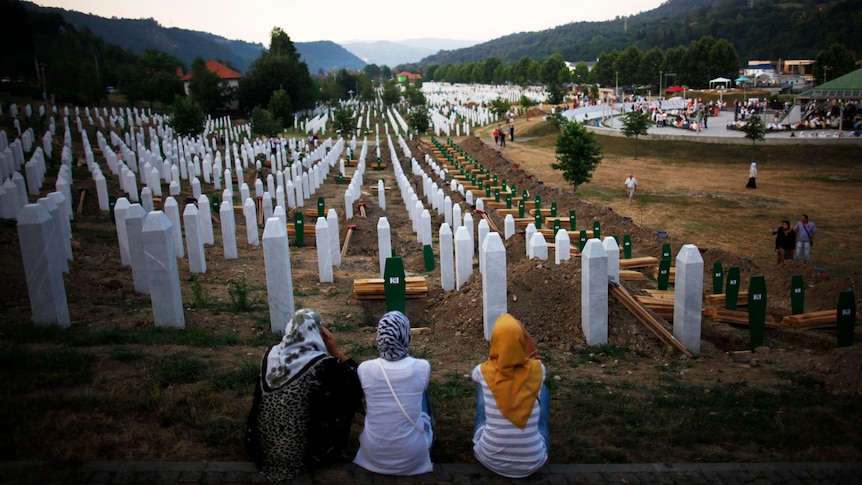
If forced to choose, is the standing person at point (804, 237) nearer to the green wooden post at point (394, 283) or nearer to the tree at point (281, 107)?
the green wooden post at point (394, 283)

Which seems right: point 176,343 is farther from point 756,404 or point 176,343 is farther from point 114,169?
point 114,169

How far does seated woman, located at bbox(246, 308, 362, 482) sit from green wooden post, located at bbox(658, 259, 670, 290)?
26.4ft

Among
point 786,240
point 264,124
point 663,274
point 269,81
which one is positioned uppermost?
point 269,81

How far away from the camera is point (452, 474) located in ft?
13.8

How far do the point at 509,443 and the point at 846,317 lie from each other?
581 cm

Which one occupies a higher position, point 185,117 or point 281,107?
point 281,107

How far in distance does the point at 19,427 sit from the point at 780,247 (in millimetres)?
14129

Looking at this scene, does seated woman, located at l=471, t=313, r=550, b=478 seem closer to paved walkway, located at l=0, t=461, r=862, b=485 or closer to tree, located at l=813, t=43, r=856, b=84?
paved walkway, located at l=0, t=461, r=862, b=485

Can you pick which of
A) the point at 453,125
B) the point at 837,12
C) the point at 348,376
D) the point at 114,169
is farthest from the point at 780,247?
the point at 837,12

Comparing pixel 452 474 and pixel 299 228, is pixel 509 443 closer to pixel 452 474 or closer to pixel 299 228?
pixel 452 474

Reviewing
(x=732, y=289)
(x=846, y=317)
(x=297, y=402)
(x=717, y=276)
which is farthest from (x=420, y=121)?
(x=297, y=402)

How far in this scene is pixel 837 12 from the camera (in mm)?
108938

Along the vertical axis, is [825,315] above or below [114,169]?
below

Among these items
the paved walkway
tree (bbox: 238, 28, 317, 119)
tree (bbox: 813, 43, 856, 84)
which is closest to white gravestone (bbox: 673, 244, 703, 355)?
the paved walkway
